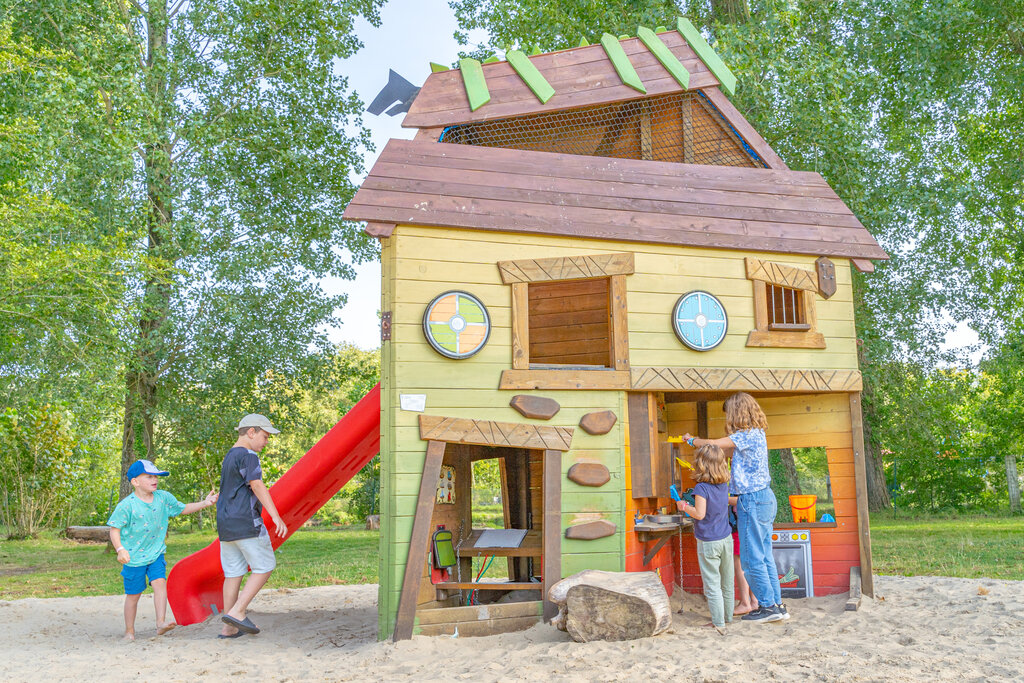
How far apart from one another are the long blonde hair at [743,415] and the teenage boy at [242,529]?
3.62 meters

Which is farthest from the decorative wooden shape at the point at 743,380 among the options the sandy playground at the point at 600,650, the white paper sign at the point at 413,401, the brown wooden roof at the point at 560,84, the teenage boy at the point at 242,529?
the teenage boy at the point at 242,529

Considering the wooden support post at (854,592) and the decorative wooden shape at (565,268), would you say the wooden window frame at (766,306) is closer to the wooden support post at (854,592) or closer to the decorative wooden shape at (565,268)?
the decorative wooden shape at (565,268)

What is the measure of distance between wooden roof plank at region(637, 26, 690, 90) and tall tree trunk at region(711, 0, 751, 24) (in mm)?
8788

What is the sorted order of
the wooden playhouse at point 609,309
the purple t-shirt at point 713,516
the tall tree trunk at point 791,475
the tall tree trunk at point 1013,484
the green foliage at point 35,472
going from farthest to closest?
the green foliage at point 35,472 < the tall tree trunk at point 1013,484 < the tall tree trunk at point 791,475 < the wooden playhouse at point 609,309 < the purple t-shirt at point 713,516

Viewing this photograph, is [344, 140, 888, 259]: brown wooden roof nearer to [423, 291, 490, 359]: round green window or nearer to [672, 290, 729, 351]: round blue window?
[672, 290, 729, 351]: round blue window

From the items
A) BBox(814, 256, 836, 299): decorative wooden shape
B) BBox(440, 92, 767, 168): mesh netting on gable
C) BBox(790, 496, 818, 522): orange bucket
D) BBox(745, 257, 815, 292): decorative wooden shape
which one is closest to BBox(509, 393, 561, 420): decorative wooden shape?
BBox(745, 257, 815, 292): decorative wooden shape

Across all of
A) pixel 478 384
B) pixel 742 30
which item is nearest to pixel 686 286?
pixel 478 384

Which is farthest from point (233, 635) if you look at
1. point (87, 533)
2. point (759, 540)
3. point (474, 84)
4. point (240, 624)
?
point (87, 533)

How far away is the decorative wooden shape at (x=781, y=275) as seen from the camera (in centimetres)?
729

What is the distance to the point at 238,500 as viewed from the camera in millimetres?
6488

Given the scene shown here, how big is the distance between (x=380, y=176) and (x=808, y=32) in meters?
11.2

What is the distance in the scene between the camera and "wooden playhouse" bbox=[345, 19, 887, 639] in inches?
251

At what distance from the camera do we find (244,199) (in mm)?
15297

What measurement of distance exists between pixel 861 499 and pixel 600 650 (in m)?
3.29
